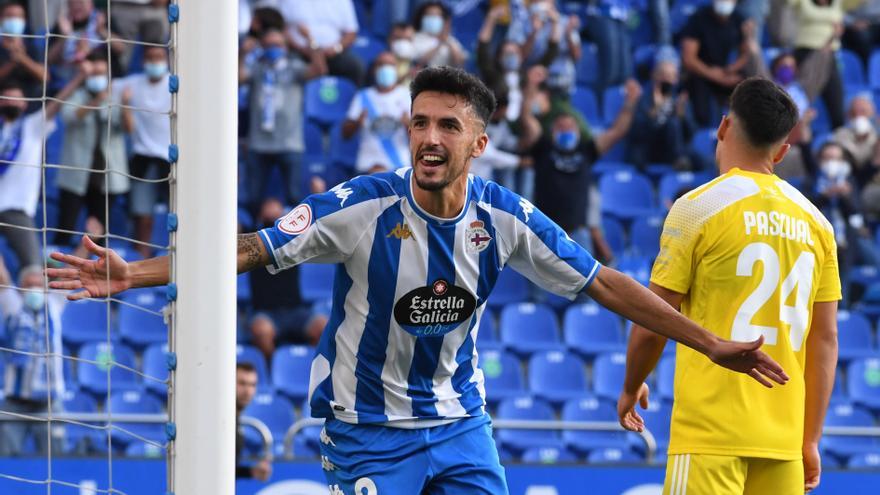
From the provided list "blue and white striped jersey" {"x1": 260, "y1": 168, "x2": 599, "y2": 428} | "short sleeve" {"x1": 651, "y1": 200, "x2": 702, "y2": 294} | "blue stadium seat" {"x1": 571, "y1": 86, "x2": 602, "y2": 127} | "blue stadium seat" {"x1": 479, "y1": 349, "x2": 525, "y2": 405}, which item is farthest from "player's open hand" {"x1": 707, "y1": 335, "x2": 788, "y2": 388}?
"blue stadium seat" {"x1": 571, "y1": 86, "x2": 602, "y2": 127}

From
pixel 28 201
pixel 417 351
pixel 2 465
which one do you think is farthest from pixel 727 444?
pixel 28 201

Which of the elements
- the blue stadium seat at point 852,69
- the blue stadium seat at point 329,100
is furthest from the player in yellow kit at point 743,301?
the blue stadium seat at point 852,69

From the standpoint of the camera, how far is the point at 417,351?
4766 mm

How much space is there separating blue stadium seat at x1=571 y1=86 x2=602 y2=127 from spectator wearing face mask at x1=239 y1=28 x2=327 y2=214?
2.99 meters

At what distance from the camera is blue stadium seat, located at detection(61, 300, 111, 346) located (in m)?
11.3

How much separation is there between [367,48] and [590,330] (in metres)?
3.86

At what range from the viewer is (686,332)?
461cm

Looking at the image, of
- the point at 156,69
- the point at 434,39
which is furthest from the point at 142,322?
the point at 434,39

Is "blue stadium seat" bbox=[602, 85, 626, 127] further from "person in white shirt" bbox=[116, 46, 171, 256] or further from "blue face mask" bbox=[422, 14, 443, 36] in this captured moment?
"person in white shirt" bbox=[116, 46, 171, 256]

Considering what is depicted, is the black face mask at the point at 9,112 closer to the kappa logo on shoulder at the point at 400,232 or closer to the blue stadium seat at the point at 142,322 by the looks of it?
the blue stadium seat at the point at 142,322

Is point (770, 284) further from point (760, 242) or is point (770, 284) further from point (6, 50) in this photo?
point (6, 50)

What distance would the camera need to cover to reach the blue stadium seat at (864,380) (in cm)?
1168

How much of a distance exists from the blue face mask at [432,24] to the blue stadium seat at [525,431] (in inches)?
152

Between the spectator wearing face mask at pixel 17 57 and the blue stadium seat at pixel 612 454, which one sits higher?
the spectator wearing face mask at pixel 17 57
